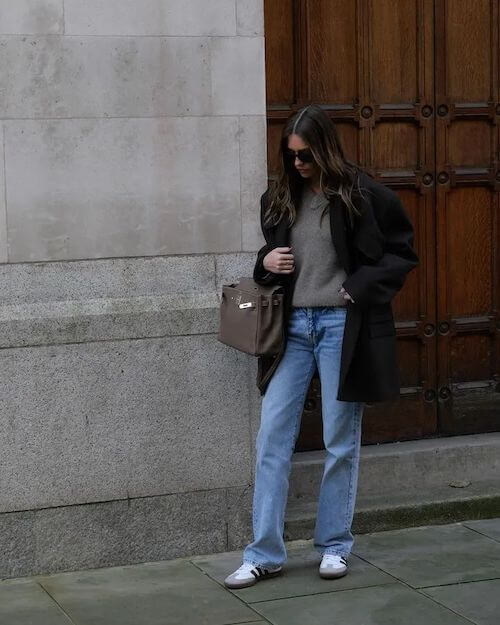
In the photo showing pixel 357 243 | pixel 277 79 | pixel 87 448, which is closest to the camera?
pixel 357 243

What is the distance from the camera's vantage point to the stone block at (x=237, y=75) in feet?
20.2

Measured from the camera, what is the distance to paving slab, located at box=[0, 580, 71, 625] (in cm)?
538

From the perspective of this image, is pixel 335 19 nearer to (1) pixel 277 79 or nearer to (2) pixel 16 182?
(1) pixel 277 79

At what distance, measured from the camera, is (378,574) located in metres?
5.98

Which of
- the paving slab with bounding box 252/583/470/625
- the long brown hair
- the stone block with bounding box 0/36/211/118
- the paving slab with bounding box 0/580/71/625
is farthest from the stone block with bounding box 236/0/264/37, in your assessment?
the paving slab with bounding box 0/580/71/625

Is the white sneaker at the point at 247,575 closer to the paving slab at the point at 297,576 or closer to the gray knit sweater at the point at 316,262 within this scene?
the paving slab at the point at 297,576

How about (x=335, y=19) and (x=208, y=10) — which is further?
(x=335, y=19)

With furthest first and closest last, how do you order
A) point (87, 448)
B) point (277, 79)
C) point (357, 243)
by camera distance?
point (277, 79), point (87, 448), point (357, 243)

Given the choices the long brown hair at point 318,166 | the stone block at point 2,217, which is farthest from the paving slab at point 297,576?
the stone block at point 2,217

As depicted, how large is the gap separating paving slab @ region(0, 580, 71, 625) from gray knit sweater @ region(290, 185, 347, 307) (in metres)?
1.70

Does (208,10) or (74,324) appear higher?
(208,10)

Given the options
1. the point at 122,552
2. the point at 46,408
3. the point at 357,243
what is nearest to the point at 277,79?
the point at 357,243

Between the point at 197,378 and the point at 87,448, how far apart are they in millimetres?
621

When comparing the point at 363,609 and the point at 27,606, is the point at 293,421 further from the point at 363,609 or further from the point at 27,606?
the point at 27,606
